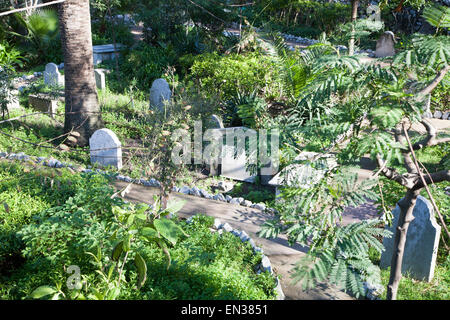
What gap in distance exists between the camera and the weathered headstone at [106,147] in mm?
6852

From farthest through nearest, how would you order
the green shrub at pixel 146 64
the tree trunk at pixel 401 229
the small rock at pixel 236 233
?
the green shrub at pixel 146 64
the small rock at pixel 236 233
the tree trunk at pixel 401 229

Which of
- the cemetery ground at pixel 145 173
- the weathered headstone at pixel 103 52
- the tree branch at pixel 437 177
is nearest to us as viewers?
the tree branch at pixel 437 177

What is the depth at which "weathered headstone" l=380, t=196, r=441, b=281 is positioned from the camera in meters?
4.36

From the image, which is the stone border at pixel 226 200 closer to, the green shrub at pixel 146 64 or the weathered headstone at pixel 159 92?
the weathered headstone at pixel 159 92

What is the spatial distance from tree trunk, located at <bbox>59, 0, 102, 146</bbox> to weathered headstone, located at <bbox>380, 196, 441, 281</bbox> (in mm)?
5477

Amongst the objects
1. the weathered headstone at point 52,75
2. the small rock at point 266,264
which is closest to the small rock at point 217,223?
the small rock at point 266,264

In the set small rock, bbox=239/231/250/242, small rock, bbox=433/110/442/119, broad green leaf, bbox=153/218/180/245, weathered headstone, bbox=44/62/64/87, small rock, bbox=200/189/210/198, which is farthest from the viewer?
weathered headstone, bbox=44/62/64/87

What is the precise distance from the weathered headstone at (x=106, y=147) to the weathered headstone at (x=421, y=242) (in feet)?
14.4

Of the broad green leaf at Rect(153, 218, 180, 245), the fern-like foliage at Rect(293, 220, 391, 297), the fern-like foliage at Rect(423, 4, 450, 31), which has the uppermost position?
the fern-like foliage at Rect(423, 4, 450, 31)

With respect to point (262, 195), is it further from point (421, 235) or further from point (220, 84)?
point (220, 84)

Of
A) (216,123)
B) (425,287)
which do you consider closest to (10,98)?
(216,123)

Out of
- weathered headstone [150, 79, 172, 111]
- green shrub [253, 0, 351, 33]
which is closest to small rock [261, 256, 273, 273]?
weathered headstone [150, 79, 172, 111]

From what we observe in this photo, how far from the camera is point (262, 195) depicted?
659 cm

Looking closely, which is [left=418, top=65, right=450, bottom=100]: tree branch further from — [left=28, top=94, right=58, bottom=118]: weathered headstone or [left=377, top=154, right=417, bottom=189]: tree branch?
[left=28, top=94, right=58, bottom=118]: weathered headstone
